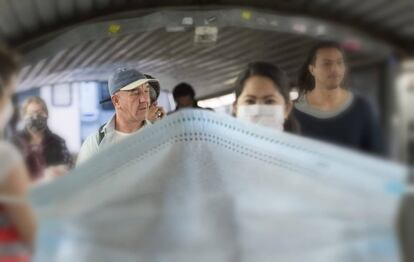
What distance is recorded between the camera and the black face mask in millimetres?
719

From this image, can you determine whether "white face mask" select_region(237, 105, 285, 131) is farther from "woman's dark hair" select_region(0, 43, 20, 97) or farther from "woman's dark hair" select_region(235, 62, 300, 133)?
"woman's dark hair" select_region(0, 43, 20, 97)

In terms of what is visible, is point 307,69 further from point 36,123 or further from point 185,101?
point 36,123

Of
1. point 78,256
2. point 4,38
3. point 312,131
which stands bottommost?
point 78,256

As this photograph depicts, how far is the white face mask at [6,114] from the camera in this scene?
2.31ft

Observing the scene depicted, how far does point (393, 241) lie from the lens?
0.76m

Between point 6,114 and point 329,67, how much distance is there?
14.5 inches

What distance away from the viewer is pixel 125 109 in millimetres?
742

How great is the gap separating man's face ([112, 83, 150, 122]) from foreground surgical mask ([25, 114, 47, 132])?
8 cm

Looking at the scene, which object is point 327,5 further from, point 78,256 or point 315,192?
point 78,256

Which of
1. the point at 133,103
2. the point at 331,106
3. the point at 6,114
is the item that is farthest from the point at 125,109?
the point at 331,106

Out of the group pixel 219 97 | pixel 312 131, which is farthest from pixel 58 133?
pixel 312 131

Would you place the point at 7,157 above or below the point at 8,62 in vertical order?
below

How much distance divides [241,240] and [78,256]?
19 centimetres

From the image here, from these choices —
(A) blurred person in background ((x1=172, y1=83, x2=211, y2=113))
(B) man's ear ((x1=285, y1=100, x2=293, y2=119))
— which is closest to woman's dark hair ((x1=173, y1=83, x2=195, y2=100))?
(A) blurred person in background ((x1=172, y1=83, x2=211, y2=113))
